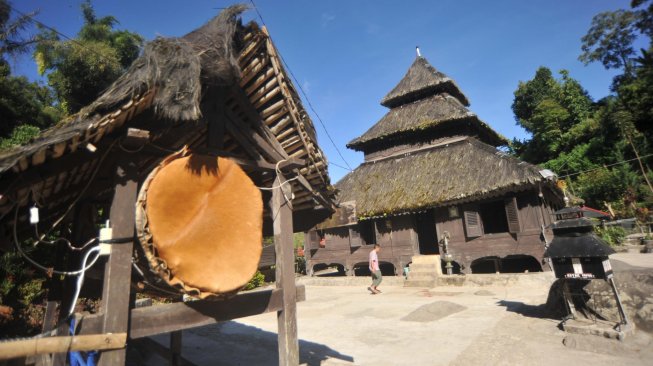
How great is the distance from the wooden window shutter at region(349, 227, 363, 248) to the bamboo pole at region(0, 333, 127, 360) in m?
16.0

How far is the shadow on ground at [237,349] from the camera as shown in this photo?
19.2 feet

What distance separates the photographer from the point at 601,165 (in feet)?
103

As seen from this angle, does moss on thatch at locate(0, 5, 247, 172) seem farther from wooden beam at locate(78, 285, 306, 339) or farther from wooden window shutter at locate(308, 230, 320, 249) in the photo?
wooden window shutter at locate(308, 230, 320, 249)

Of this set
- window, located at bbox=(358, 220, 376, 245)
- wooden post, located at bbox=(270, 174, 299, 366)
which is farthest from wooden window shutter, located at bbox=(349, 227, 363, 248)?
wooden post, located at bbox=(270, 174, 299, 366)

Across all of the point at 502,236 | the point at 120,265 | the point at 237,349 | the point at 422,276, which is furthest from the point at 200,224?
the point at 502,236

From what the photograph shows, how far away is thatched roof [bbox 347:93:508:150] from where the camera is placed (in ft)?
60.3

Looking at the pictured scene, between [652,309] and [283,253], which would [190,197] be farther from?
[652,309]

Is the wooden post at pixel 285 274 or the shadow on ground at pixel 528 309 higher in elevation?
the wooden post at pixel 285 274

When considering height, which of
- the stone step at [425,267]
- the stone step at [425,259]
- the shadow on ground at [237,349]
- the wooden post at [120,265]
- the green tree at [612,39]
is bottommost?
the shadow on ground at [237,349]

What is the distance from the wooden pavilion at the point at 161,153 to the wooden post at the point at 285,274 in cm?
1

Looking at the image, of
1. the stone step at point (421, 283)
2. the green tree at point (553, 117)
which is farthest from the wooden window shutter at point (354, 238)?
the green tree at point (553, 117)

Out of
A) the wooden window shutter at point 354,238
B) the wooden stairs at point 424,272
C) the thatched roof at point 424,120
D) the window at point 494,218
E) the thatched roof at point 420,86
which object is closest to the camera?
the wooden stairs at point 424,272

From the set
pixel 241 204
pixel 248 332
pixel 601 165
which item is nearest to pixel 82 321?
pixel 241 204

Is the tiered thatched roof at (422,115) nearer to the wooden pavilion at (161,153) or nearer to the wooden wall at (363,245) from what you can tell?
the wooden wall at (363,245)
